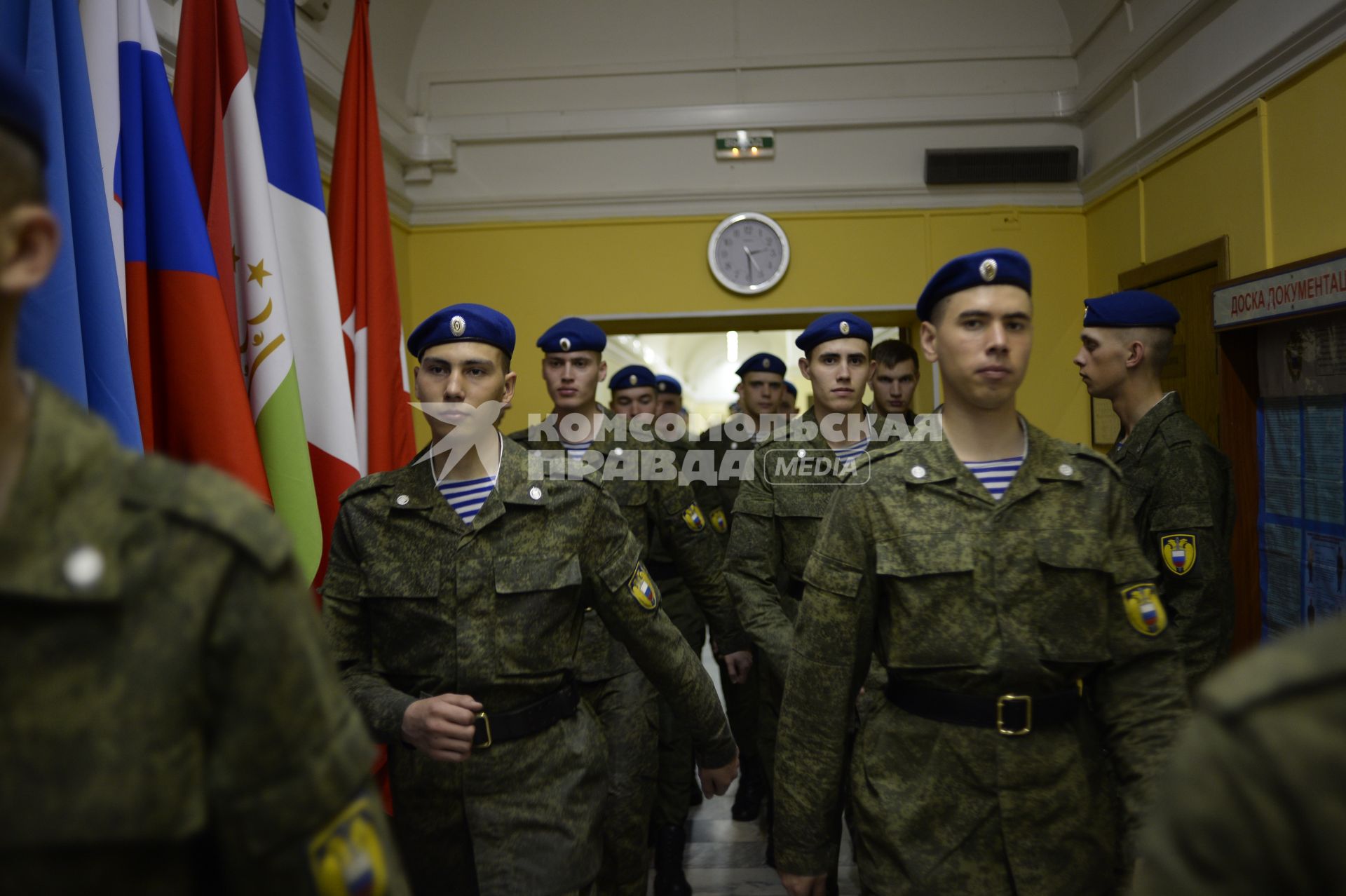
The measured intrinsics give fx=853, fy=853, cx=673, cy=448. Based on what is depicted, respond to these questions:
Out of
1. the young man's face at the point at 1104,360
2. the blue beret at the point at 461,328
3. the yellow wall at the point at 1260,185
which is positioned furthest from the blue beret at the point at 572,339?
the yellow wall at the point at 1260,185

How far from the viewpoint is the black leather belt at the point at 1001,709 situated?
147 centimetres

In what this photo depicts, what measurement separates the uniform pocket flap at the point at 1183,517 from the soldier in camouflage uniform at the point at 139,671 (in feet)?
8.39

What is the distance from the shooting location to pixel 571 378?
356cm

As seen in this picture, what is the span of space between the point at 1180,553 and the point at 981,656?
1432 millimetres

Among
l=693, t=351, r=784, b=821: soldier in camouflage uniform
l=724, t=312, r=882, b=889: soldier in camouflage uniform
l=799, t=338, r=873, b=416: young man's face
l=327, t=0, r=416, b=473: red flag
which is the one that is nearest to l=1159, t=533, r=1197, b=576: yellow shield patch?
l=724, t=312, r=882, b=889: soldier in camouflage uniform

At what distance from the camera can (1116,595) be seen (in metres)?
1.51

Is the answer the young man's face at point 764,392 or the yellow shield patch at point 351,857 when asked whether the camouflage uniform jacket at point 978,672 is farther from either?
the young man's face at point 764,392

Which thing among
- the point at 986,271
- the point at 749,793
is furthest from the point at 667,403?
the point at 986,271

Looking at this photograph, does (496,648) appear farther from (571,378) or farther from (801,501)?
(571,378)

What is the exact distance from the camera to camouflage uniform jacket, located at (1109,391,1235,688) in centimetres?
252

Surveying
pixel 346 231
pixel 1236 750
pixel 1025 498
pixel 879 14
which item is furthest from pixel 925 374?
pixel 1236 750

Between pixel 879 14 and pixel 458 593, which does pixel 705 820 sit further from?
pixel 879 14

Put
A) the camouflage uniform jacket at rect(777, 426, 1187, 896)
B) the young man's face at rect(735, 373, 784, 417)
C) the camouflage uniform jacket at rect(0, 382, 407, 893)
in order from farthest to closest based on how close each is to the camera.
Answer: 1. the young man's face at rect(735, 373, 784, 417)
2. the camouflage uniform jacket at rect(777, 426, 1187, 896)
3. the camouflage uniform jacket at rect(0, 382, 407, 893)

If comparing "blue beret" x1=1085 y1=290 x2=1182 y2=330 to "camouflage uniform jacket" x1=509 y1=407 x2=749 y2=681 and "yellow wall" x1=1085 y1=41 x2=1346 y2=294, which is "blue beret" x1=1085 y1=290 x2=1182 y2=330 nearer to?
"yellow wall" x1=1085 y1=41 x2=1346 y2=294
